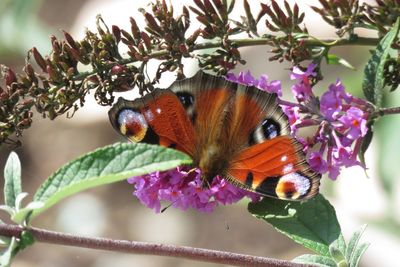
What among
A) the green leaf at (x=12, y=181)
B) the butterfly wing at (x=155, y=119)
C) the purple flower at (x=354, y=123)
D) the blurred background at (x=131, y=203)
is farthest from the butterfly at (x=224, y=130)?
the blurred background at (x=131, y=203)

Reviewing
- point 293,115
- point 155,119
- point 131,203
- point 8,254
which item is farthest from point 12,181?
point 131,203

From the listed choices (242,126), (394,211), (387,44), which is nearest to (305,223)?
(242,126)

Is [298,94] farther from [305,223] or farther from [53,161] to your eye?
[53,161]

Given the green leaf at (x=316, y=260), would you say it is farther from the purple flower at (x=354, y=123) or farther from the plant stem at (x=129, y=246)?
the purple flower at (x=354, y=123)

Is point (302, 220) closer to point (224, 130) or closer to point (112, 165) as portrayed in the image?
point (224, 130)

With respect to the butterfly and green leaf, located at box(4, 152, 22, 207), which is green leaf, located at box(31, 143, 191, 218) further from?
the butterfly
